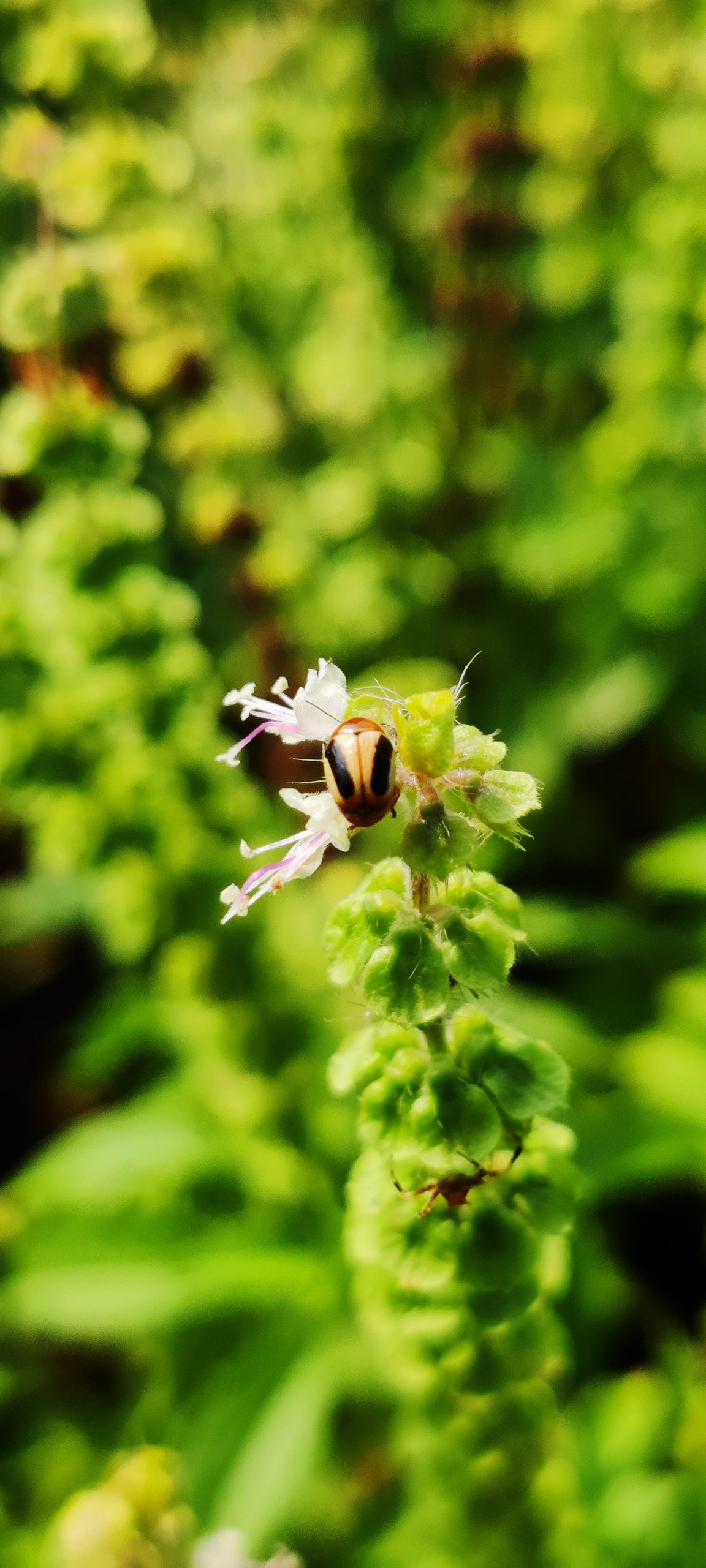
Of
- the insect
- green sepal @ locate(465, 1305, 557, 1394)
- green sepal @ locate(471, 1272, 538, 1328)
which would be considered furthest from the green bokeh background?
the insect

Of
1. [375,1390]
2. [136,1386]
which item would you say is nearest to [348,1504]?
[375,1390]

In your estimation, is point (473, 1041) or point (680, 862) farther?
point (680, 862)

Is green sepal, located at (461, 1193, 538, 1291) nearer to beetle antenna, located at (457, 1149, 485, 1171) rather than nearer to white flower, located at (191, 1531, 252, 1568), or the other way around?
beetle antenna, located at (457, 1149, 485, 1171)

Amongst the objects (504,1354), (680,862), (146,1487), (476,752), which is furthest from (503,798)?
(680,862)

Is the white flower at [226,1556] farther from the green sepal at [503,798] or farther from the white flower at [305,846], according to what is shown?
the green sepal at [503,798]

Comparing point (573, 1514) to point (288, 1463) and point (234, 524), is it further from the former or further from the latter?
point (234, 524)

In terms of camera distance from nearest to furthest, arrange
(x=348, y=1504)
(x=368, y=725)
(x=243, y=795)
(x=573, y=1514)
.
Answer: (x=368, y=725) < (x=573, y=1514) < (x=243, y=795) < (x=348, y=1504)

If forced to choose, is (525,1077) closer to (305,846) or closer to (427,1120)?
(427,1120)
